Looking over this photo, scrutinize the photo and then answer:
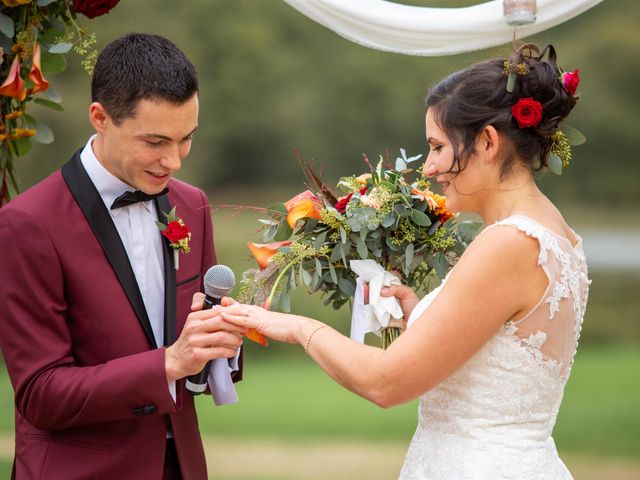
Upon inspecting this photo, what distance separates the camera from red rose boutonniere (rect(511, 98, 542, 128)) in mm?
2854

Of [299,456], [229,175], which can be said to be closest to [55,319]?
[299,456]

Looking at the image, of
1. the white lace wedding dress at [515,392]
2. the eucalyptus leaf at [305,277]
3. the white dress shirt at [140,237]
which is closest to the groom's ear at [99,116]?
the white dress shirt at [140,237]

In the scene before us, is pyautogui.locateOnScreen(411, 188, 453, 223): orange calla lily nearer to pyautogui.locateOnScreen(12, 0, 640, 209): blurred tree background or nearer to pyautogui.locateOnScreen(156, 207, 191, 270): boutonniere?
pyautogui.locateOnScreen(156, 207, 191, 270): boutonniere

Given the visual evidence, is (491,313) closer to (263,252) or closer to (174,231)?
(263,252)

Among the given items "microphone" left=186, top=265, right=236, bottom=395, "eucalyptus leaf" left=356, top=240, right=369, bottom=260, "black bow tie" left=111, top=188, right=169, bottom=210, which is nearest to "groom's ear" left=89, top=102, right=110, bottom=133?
"black bow tie" left=111, top=188, right=169, bottom=210

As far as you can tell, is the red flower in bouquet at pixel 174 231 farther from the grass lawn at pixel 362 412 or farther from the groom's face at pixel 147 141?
the grass lawn at pixel 362 412

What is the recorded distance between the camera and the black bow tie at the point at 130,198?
309cm

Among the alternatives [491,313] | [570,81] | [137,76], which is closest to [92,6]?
[137,76]

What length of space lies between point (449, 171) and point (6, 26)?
65.3 inches

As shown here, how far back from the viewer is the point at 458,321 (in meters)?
2.75

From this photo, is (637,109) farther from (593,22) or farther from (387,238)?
(387,238)

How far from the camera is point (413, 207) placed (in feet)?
10.7

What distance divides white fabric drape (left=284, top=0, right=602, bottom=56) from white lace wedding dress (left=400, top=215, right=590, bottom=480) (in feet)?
3.77

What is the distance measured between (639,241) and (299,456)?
35.3ft
